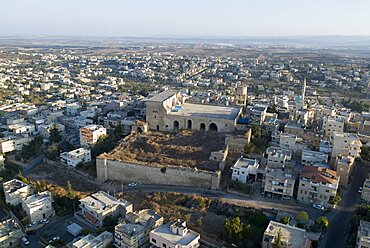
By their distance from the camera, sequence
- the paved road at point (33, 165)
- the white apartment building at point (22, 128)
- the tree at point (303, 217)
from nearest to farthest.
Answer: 1. the tree at point (303, 217)
2. the paved road at point (33, 165)
3. the white apartment building at point (22, 128)

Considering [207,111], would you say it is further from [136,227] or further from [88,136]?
[136,227]

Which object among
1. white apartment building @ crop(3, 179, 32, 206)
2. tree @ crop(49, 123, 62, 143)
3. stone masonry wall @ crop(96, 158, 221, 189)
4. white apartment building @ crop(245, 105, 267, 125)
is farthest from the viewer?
tree @ crop(49, 123, 62, 143)

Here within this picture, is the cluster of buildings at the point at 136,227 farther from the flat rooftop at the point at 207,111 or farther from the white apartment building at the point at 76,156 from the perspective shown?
the flat rooftop at the point at 207,111

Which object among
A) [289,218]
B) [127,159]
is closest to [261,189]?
[289,218]

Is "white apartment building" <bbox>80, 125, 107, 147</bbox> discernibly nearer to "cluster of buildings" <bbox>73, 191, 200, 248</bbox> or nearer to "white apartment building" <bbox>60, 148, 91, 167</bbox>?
"white apartment building" <bbox>60, 148, 91, 167</bbox>

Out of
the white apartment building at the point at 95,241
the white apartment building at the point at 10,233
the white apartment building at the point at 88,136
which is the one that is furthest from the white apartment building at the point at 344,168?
the white apartment building at the point at 10,233

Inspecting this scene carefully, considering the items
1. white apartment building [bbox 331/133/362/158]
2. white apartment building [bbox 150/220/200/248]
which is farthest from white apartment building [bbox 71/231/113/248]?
white apartment building [bbox 331/133/362/158]

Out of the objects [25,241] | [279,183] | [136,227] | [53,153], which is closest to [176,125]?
[53,153]

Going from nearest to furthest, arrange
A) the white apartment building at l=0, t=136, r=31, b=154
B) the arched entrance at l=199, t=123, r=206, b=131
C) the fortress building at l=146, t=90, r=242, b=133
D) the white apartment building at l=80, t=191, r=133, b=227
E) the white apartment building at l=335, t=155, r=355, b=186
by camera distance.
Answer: the white apartment building at l=80, t=191, r=133, b=227, the white apartment building at l=335, t=155, r=355, b=186, the white apartment building at l=0, t=136, r=31, b=154, the fortress building at l=146, t=90, r=242, b=133, the arched entrance at l=199, t=123, r=206, b=131
